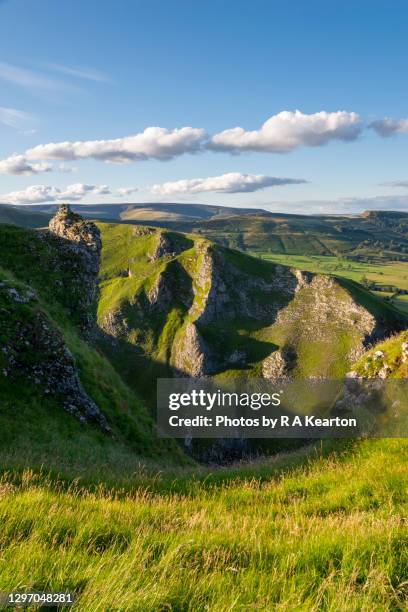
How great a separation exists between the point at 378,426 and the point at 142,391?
153 meters

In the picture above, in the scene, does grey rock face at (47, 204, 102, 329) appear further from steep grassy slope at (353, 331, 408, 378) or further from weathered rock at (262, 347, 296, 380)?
weathered rock at (262, 347, 296, 380)

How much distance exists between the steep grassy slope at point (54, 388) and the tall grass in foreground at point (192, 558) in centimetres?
724

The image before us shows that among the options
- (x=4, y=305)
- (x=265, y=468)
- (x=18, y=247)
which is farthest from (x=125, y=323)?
(x=265, y=468)

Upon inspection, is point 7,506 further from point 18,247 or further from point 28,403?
point 18,247

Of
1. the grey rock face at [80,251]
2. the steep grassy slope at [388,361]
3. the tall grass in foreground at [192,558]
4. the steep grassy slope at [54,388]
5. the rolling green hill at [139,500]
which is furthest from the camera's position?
the grey rock face at [80,251]

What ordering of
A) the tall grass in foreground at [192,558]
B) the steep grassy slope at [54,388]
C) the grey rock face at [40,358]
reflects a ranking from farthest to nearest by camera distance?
the grey rock face at [40,358] → the steep grassy slope at [54,388] → the tall grass in foreground at [192,558]

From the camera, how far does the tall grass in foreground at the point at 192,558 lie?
16.0 ft

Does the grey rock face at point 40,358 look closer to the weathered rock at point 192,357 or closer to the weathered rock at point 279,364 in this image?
the weathered rock at point 192,357

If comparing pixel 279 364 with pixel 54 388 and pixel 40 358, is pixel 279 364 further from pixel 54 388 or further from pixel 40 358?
pixel 40 358

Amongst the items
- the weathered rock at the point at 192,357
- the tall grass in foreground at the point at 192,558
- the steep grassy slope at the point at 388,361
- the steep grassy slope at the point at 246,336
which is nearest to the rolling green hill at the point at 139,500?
the tall grass in foreground at the point at 192,558

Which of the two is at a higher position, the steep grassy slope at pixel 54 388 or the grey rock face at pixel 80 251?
the grey rock face at pixel 80 251

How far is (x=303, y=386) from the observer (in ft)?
568

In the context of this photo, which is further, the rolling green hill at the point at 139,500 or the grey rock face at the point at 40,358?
the grey rock face at the point at 40,358

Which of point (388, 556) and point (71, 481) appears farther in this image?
point (71, 481)
